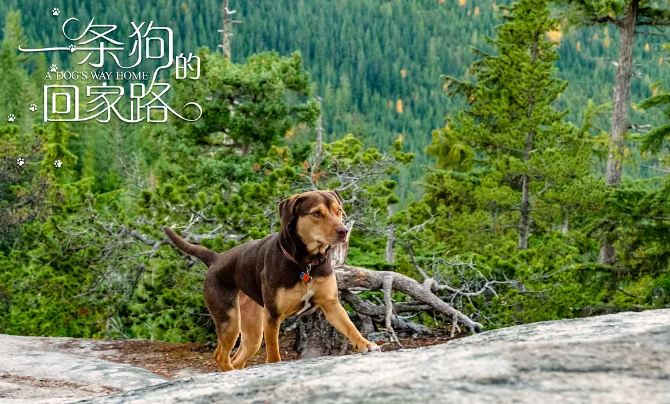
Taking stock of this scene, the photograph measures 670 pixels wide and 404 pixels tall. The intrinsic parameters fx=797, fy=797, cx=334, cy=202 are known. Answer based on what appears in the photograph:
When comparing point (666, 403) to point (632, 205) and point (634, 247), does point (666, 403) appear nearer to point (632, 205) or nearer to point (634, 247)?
point (632, 205)

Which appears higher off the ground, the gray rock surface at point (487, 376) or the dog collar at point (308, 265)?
the gray rock surface at point (487, 376)

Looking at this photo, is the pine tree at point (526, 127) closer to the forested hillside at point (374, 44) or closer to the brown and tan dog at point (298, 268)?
the brown and tan dog at point (298, 268)

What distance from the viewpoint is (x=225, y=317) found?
632 centimetres

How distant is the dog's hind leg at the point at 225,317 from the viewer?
6295 mm

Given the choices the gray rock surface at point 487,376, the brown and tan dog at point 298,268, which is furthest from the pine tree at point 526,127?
the gray rock surface at point 487,376

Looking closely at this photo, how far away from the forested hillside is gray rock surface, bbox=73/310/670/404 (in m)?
107

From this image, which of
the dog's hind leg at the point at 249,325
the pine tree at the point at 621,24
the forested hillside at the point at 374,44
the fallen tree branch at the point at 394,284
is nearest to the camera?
the dog's hind leg at the point at 249,325

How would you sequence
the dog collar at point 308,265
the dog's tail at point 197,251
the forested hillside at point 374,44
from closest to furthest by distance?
the dog collar at point 308,265
the dog's tail at point 197,251
the forested hillside at point 374,44

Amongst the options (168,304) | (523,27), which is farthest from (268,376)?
(523,27)

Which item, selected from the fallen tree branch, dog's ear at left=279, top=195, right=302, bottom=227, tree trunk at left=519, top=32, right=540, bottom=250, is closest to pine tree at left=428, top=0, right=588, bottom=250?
tree trunk at left=519, top=32, right=540, bottom=250

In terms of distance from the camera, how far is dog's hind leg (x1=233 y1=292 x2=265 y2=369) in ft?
21.4

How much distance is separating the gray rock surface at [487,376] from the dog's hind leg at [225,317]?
9.66 feet

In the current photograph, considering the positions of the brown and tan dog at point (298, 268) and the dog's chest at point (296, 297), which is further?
the dog's chest at point (296, 297)

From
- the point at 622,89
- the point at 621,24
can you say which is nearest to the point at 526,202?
the point at 622,89
